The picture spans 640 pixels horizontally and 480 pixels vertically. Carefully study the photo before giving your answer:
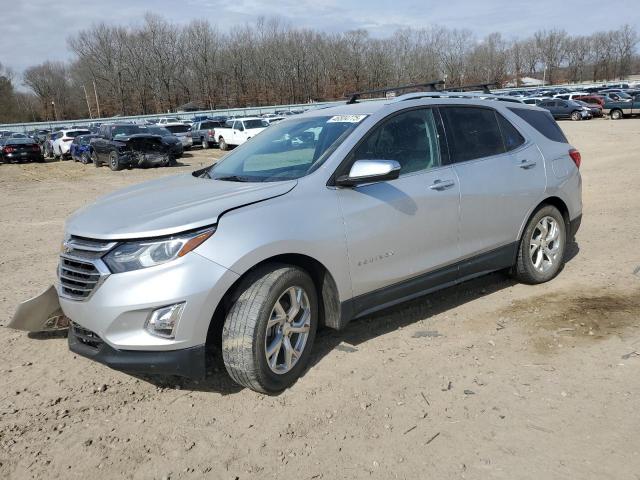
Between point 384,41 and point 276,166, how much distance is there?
10173 cm

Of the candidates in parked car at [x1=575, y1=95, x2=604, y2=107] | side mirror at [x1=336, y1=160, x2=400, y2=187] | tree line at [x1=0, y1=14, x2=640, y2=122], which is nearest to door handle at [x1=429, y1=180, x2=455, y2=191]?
side mirror at [x1=336, y1=160, x2=400, y2=187]

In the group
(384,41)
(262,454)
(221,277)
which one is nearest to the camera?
(262,454)

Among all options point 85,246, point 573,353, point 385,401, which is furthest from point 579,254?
point 85,246

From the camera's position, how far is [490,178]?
4.64 m

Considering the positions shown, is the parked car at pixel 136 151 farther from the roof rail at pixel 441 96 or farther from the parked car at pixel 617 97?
the parked car at pixel 617 97

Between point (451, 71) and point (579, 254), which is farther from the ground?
point (451, 71)

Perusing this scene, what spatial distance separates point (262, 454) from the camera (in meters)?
2.94

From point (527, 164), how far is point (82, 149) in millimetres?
23274

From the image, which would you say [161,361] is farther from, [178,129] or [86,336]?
[178,129]

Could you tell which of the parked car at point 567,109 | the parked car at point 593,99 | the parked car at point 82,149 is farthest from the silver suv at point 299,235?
the parked car at point 593,99

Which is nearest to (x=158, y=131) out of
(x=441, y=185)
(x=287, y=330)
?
(x=441, y=185)

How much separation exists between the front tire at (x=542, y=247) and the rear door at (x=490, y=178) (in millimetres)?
193

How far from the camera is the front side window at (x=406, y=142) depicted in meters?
3.99

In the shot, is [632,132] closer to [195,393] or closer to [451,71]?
[195,393]
